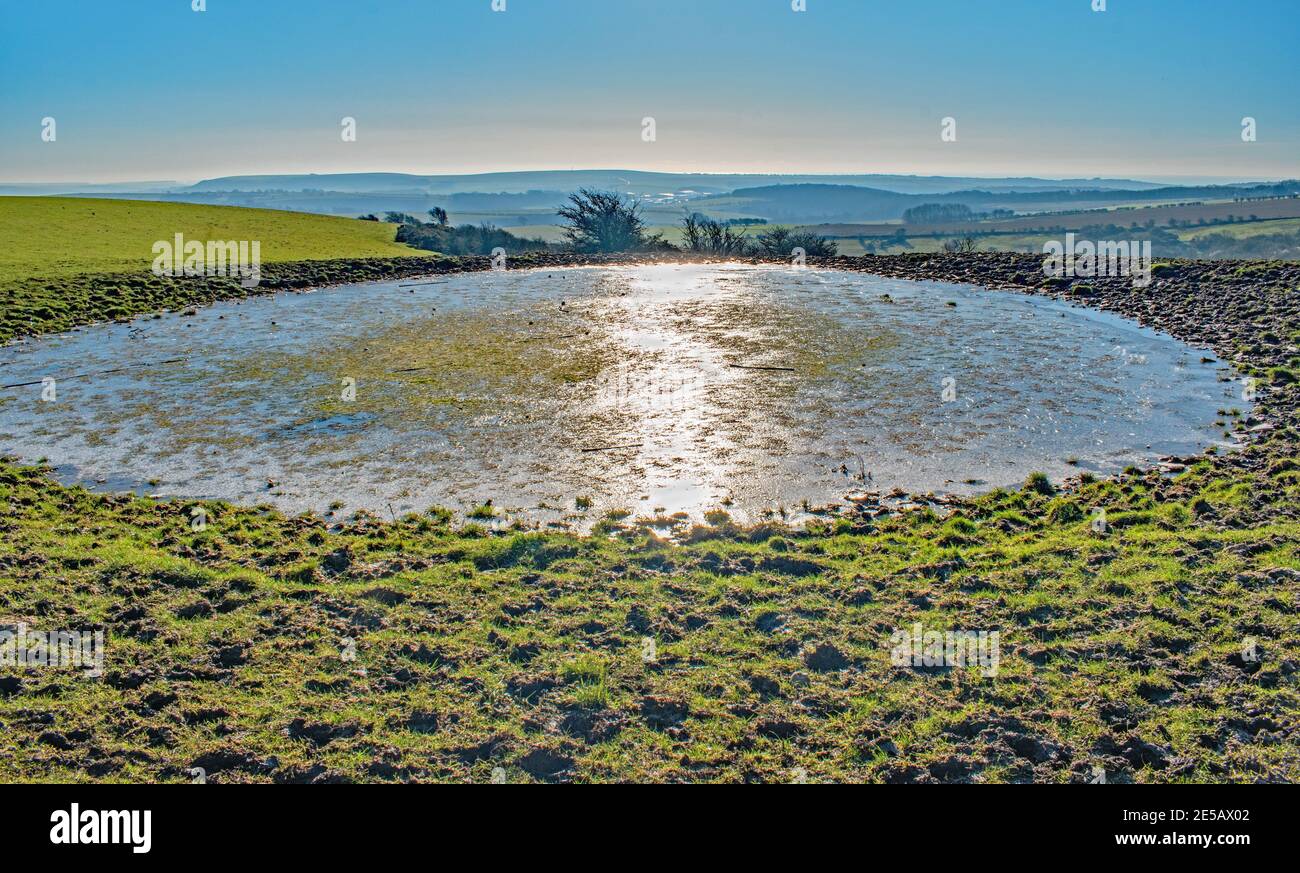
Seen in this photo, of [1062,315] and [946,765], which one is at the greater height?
[1062,315]

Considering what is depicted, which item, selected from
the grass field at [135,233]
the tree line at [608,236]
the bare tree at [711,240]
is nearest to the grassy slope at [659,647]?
the grass field at [135,233]

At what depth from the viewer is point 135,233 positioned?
3825cm

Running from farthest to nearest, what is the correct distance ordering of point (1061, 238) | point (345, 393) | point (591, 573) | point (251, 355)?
point (1061, 238), point (251, 355), point (345, 393), point (591, 573)

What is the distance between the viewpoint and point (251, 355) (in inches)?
674

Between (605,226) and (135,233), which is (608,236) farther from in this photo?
(135,233)

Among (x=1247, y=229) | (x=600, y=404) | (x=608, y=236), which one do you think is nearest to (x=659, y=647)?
(x=600, y=404)

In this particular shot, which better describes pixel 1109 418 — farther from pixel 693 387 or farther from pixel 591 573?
pixel 591 573

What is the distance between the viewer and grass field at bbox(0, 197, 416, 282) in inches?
1144

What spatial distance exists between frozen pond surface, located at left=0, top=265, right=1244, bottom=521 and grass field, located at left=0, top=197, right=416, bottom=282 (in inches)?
412

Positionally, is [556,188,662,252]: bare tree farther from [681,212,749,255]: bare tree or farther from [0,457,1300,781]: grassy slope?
[0,457,1300,781]: grassy slope

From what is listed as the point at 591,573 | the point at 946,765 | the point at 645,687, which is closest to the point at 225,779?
the point at 645,687

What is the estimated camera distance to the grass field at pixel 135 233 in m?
29.0

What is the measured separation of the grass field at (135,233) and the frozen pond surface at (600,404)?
412 inches

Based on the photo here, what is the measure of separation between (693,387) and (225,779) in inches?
420
